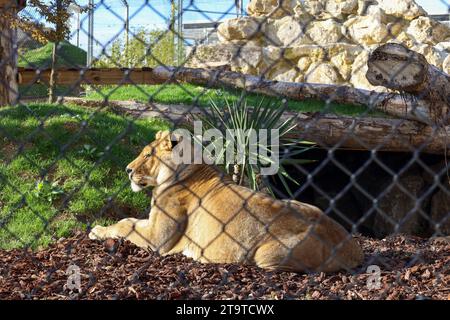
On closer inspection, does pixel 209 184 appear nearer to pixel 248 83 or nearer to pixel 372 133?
pixel 372 133

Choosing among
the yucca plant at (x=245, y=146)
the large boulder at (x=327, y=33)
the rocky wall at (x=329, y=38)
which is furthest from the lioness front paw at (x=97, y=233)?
the large boulder at (x=327, y=33)

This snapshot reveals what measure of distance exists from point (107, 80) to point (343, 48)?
7.65 meters

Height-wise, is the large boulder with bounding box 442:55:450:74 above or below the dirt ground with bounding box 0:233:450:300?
above

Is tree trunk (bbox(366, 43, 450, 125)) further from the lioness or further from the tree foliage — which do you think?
the tree foliage

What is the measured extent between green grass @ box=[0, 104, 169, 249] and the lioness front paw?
0.54 ft

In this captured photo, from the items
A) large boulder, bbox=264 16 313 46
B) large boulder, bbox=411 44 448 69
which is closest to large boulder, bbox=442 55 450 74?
large boulder, bbox=411 44 448 69

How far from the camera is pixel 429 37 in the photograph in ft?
49.8

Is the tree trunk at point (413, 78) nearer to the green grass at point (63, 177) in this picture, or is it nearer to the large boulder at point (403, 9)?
the green grass at point (63, 177)

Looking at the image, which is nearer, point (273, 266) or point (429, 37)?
point (273, 266)

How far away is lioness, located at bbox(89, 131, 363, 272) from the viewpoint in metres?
4.41

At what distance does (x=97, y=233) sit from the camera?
5516mm

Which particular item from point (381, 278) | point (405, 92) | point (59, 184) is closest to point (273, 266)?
point (381, 278)
